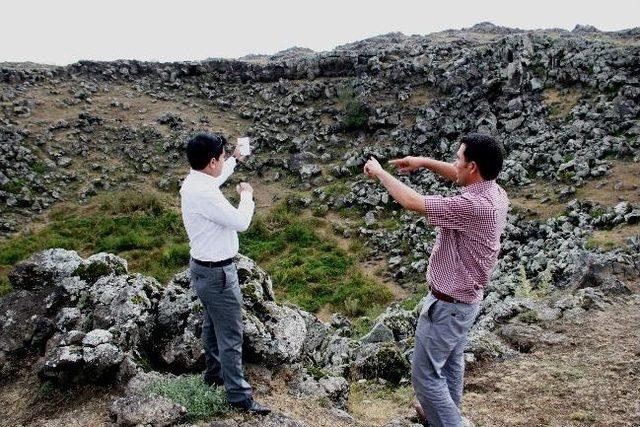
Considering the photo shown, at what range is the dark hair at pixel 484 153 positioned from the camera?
3805 mm

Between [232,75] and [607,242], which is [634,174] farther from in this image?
[232,75]

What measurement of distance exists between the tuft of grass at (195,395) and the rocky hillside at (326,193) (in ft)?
0.47

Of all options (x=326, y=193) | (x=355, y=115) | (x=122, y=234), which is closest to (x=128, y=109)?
(x=122, y=234)

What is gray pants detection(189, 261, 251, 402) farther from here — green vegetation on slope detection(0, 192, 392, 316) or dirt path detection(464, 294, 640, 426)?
green vegetation on slope detection(0, 192, 392, 316)

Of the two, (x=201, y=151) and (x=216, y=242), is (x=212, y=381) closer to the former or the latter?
(x=216, y=242)

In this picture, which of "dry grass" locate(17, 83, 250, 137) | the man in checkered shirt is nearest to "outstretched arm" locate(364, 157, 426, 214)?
the man in checkered shirt

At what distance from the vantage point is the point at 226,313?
465cm

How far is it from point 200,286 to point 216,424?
3.95 feet

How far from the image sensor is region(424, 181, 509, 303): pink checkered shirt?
12.2 ft

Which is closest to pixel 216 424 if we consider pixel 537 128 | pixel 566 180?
pixel 566 180

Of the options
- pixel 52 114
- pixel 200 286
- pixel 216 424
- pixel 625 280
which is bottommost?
pixel 625 280

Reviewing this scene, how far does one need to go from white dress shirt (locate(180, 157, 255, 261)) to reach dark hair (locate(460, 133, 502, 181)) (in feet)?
5.91

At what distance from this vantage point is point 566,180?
17.0 meters

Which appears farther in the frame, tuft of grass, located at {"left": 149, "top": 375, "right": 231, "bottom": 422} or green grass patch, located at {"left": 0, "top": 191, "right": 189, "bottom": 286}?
green grass patch, located at {"left": 0, "top": 191, "right": 189, "bottom": 286}
